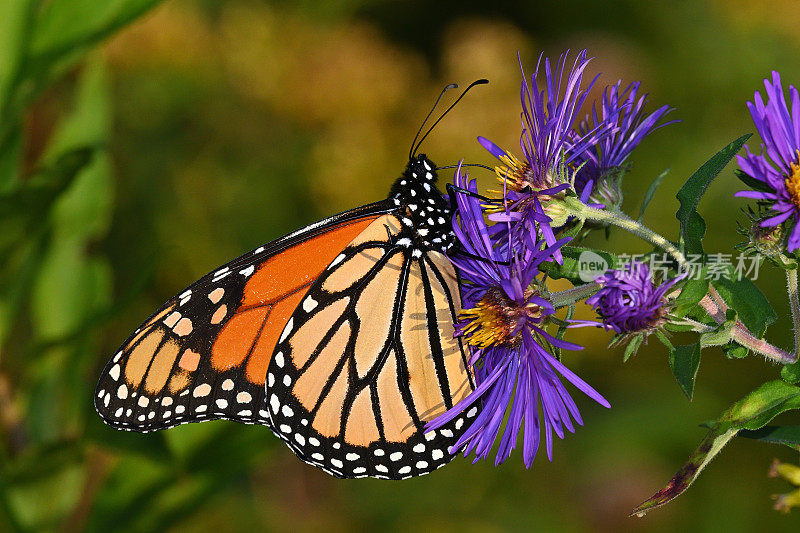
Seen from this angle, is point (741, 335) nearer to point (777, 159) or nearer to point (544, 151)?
point (777, 159)

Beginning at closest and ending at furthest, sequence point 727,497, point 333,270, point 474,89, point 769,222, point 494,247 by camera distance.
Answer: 1. point 769,222
2. point 494,247
3. point 333,270
4. point 727,497
5. point 474,89

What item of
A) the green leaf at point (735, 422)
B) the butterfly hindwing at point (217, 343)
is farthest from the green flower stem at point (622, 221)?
the butterfly hindwing at point (217, 343)

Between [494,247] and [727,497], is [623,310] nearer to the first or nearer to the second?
[494,247]

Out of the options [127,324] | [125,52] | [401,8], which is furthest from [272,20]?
[127,324]

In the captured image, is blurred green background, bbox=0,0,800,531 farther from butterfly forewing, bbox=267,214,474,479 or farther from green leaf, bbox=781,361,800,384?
green leaf, bbox=781,361,800,384

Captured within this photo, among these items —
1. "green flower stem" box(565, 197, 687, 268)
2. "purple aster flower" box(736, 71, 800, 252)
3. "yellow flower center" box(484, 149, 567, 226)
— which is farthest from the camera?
"yellow flower center" box(484, 149, 567, 226)

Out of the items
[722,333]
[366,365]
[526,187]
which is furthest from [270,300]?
[722,333]

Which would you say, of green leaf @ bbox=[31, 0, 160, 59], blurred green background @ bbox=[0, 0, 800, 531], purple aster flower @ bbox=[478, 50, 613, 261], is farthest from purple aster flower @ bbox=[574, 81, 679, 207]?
blurred green background @ bbox=[0, 0, 800, 531]

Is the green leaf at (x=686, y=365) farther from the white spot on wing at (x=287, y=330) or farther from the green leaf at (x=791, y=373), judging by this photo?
the white spot on wing at (x=287, y=330)
